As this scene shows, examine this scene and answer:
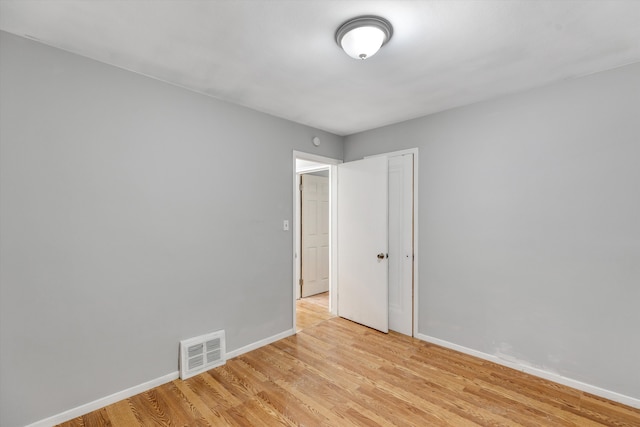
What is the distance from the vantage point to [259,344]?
313cm

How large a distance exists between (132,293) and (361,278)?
98.1 inches

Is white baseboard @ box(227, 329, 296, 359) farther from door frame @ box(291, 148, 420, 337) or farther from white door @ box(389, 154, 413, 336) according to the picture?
white door @ box(389, 154, 413, 336)

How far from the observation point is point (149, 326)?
7.83 feet

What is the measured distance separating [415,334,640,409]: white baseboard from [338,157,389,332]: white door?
2.49 ft

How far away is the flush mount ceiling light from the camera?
1.68 meters

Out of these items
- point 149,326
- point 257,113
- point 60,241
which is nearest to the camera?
point 60,241

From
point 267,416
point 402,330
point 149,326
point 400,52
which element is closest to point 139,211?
point 149,326

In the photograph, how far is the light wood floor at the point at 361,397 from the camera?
2031 mm

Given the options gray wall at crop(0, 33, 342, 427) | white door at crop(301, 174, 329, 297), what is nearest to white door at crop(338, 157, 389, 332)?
white door at crop(301, 174, 329, 297)

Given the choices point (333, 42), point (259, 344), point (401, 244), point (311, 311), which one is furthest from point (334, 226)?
point (333, 42)

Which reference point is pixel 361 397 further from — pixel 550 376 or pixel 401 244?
pixel 401 244

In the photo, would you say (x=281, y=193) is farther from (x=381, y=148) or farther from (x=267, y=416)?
(x=267, y=416)

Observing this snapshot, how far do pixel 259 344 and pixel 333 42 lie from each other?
286 cm

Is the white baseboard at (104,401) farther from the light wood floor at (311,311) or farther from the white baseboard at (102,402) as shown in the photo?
the light wood floor at (311,311)
